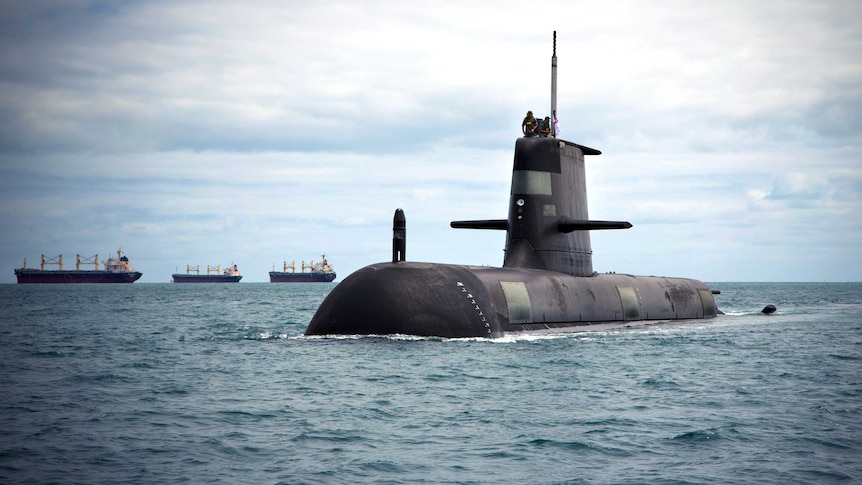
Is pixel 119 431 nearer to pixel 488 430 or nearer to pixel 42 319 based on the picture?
pixel 488 430

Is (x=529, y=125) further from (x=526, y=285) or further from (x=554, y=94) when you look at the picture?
(x=526, y=285)

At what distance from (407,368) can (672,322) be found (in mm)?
21168

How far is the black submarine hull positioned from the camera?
83.8ft

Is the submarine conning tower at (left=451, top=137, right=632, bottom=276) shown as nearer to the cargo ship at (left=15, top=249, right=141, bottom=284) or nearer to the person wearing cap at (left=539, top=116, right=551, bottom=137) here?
the person wearing cap at (left=539, top=116, right=551, bottom=137)

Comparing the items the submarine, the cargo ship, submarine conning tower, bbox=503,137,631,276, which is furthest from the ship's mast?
the cargo ship

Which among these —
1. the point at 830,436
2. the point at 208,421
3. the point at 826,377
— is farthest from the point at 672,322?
the point at 208,421

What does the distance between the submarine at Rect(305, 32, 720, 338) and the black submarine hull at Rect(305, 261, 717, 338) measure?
1.2 inches

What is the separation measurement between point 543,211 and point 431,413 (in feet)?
56.6

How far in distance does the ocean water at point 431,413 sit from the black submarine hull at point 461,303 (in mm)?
840

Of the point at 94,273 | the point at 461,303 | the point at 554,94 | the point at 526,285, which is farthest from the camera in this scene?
the point at 94,273

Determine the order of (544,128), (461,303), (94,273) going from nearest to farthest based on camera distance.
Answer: (461,303) → (544,128) → (94,273)

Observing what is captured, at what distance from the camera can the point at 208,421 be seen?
1543 centimetres

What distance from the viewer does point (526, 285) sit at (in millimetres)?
29891

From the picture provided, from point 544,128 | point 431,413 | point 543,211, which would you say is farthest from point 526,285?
point 431,413
